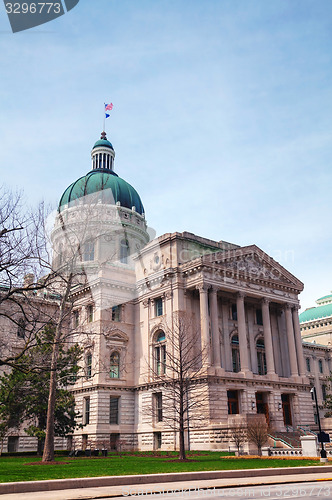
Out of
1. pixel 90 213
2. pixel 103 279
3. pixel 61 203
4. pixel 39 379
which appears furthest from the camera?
pixel 61 203

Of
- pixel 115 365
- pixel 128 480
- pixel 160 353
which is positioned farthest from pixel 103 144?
pixel 128 480

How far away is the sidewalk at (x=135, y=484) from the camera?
1448 centimetres

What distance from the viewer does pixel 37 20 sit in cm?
959

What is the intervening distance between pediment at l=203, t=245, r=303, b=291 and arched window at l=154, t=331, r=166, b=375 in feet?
30.6

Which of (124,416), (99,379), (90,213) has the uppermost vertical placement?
(90,213)

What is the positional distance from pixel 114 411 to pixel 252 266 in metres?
20.7

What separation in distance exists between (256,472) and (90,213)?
18266 millimetres

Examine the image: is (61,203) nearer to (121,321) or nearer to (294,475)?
(121,321)

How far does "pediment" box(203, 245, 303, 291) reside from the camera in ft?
161

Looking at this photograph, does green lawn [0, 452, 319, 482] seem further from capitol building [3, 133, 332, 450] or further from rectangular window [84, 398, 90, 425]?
rectangular window [84, 398, 90, 425]

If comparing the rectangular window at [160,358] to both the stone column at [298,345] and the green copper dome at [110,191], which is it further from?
the green copper dome at [110,191]

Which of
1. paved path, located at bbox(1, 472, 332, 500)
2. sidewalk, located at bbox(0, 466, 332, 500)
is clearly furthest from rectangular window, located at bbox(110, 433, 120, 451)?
paved path, located at bbox(1, 472, 332, 500)

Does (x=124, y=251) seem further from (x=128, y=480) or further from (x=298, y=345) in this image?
(x=128, y=480)

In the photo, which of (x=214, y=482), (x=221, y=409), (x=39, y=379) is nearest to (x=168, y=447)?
(x=221, y=409)
